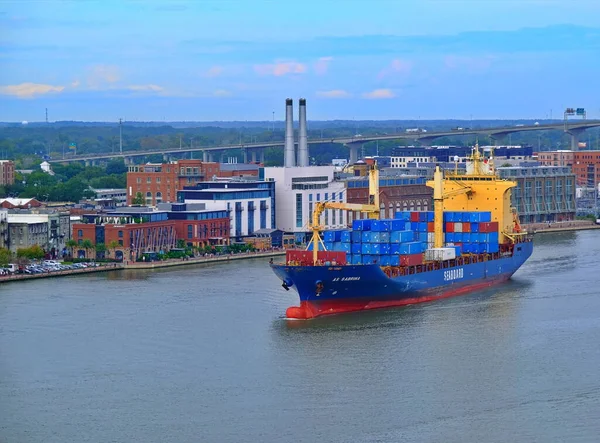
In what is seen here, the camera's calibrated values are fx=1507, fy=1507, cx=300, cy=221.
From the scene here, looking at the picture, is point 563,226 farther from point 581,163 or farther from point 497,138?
point 497,138

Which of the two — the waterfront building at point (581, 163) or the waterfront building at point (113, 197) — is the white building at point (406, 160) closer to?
the waterfront building at point (581, 163)

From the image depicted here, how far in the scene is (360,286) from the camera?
21047 mm

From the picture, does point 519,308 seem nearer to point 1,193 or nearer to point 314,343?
point 314,343

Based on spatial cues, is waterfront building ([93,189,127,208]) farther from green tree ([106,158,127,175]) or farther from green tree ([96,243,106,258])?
green tree ([106,158,127,175])

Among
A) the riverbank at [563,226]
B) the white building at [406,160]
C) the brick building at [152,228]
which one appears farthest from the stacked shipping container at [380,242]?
the white building at [406,160]

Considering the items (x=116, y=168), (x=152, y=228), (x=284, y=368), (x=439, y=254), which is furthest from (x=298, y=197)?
(x=116, y=168)

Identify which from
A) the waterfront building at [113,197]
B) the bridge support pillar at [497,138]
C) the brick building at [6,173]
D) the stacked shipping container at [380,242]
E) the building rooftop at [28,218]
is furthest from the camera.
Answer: the bridge support pillar at [497,138]

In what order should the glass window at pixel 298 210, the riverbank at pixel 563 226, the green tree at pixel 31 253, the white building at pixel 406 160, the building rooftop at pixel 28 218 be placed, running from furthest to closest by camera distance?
the white building at pixel 406 160 < the riverbank at pixel 563 226 < the glass window at pixel 298 210 < the building rooftop at pixel 28 218 < the green tree at pixel 31 253

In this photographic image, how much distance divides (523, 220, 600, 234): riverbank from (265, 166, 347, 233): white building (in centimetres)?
605

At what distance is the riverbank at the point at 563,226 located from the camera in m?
37.5

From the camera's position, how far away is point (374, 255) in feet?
73.1

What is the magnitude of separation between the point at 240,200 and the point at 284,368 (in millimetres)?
15830

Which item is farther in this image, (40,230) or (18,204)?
(18,204)

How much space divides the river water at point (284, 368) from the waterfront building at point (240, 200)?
27.3 feet
